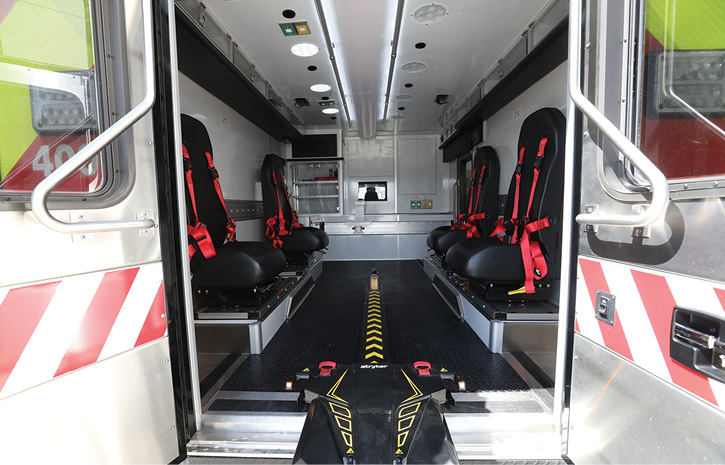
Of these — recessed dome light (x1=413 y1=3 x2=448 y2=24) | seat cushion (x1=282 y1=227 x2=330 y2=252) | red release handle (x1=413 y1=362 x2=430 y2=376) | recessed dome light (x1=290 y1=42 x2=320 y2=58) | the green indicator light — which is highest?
recessed dome light (x1=290 y1=42 x2=320 y2=58)

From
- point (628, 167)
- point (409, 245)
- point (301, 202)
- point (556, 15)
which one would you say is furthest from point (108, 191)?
point (301, 202)

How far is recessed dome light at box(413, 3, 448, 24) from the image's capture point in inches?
105

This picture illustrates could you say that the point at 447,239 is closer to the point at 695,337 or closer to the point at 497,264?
the point at 497,264

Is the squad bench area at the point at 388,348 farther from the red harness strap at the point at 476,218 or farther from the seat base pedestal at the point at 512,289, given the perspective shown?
the red harness strap at the point at 476,218

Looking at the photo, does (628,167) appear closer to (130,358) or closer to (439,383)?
(439,383)

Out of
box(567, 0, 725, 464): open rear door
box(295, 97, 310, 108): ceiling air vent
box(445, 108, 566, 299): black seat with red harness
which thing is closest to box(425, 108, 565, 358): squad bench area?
box(445, 108, 566, 299): black seat with red harness

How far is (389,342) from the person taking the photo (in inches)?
92.2

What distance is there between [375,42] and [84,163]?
3.06 m

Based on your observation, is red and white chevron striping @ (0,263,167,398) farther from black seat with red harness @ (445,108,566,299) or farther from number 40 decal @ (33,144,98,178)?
black seat with red harness @ (445,108,566,299)

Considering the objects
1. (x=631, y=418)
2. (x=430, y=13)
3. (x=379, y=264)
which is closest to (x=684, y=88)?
(x=631, y=418)

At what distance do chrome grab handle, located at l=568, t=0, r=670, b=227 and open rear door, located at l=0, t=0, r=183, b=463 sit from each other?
148cm

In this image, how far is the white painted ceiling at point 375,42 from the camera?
2.67 metres

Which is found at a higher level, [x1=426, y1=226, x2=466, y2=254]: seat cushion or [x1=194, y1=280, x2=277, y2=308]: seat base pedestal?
[x1=426, y1=226, x2=466, y2=254]: seat cushion

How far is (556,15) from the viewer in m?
2.70
